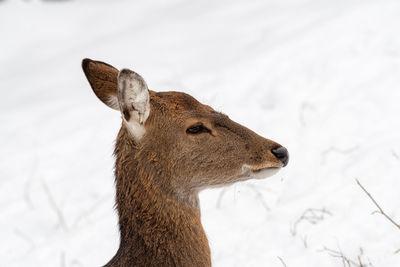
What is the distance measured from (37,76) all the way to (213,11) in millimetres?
3141

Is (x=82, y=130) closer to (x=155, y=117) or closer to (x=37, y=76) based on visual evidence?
(x=37, y=76)

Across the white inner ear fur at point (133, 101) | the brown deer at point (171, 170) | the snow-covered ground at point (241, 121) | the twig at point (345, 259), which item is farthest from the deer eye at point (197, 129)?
the snow-covered ground at point (241, 121)

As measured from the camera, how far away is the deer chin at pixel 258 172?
3.55 metres

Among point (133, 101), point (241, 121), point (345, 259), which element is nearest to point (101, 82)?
point (133, 101)

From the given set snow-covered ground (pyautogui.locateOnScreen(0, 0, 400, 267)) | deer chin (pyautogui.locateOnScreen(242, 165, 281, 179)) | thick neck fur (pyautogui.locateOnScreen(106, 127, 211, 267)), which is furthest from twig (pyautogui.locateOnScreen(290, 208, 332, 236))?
thick neck fur (pyautogui.locateOnScreen(106, 127, 211, 267))

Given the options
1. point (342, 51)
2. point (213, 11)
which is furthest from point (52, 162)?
point (213, 11)

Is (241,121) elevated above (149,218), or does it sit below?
above

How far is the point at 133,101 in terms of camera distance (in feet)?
10.8

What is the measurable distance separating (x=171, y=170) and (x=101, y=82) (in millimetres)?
625

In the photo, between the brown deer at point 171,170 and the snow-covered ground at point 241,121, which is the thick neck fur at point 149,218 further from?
the snow-covered ground at point 241,121

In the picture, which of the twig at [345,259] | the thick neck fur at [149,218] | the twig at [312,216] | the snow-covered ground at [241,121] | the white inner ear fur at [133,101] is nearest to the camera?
the white inner ear fur at [133,101]

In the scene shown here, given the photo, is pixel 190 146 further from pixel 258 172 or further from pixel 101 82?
pixel 101 82

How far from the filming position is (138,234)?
11.6ft

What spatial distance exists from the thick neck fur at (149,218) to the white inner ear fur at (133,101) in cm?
11
